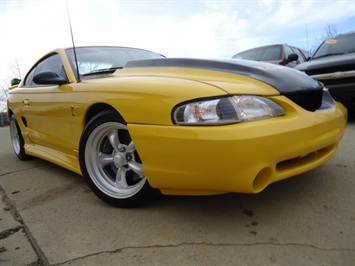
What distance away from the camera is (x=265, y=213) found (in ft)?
6.64

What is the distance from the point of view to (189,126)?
1.75m

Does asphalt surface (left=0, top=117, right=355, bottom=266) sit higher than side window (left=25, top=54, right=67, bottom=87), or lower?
lower

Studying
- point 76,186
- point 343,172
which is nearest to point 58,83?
point 76,186

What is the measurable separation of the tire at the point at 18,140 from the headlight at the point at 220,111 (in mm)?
2907

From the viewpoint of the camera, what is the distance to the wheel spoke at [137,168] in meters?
2.16

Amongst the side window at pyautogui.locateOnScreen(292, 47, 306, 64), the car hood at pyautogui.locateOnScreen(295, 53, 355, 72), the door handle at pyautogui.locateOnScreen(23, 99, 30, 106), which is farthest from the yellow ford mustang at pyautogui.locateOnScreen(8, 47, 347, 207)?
the side window at pyautogui.locateOnScreen(292, 47, 306, 64)

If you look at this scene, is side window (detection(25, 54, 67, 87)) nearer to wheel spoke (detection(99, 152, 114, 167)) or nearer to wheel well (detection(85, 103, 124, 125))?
wheel well (detection(85, 103, 124, 125))

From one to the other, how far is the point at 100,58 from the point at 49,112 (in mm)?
676

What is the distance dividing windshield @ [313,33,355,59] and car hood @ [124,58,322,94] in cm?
322

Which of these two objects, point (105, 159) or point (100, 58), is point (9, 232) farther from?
point (100, 58)

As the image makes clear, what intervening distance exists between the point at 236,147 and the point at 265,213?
628 mm

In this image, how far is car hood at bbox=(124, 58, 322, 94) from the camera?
2.05 m

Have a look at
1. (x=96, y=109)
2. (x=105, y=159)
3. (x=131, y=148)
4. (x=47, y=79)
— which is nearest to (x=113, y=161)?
(x=105, y=159)

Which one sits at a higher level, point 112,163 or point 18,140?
point 112,163
